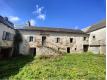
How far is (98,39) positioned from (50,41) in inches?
379

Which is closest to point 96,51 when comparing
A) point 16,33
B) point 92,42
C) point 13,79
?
point 92,42

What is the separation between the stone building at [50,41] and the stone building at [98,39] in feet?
4.08

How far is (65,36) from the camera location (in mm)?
28266

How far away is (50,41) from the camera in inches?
1076

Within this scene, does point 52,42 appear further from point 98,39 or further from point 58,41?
point 98,39

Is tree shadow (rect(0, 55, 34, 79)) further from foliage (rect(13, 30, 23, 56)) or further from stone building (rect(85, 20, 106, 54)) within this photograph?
stone building (rect(85, 20, 106, 54))

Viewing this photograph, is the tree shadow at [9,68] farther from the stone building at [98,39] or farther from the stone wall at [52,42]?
the stone building at [98,39]

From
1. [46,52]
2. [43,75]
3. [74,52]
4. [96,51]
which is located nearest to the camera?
[43,75]

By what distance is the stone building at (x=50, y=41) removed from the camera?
25797 mm

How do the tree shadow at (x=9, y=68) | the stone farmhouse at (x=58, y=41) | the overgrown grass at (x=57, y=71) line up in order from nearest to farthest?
the overgrown grass at (x=57, y=71), the tree shadow at (x=9, y=68), the stone farmhouse at (x=58, y=41)

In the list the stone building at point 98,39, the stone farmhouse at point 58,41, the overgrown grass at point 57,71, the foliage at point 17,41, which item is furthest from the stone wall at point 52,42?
the overgrown grass at point 57,71

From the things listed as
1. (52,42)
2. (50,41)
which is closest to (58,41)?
(52,42)

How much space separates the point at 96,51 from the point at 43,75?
18.8 meters

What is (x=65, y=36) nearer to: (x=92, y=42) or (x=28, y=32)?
(x=92, y=42)
